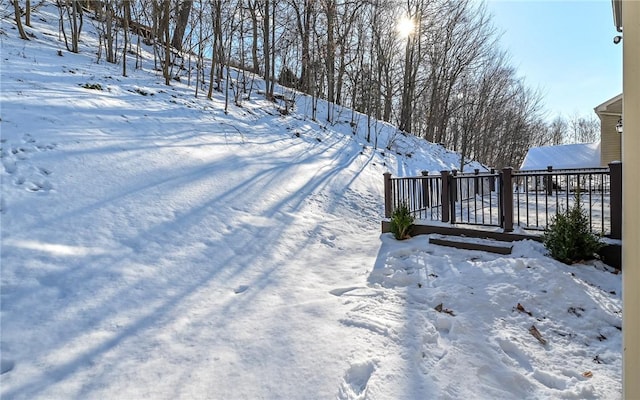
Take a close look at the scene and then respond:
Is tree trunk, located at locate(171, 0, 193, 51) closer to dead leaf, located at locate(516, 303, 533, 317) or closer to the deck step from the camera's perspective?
the deck step

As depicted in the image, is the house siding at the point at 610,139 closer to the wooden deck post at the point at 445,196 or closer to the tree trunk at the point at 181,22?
the wooden deck post at the point at 445,196

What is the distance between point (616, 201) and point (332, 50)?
11105 mm

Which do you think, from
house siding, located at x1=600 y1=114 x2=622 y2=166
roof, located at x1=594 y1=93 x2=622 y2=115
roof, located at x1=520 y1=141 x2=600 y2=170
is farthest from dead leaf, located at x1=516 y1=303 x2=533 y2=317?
roof, located at x1=520 y1=141 x2=600 y2=170

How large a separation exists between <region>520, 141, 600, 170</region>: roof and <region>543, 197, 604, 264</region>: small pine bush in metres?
17.6

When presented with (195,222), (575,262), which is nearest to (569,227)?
(575,262)

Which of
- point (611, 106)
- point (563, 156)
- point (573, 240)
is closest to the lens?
point (573, 240)

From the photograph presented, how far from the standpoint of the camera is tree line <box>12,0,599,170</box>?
1018 cm

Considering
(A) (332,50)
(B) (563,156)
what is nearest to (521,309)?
(A) (332,50)

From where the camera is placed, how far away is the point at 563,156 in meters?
19.4

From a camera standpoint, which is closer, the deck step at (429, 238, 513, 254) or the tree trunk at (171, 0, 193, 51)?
the deck step at (429, 238, 513, 254)

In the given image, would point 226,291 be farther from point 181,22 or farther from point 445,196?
point 181,22

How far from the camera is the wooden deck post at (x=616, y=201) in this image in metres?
3.92

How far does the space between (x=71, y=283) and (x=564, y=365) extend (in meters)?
3.85

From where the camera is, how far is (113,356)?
6.88ft
